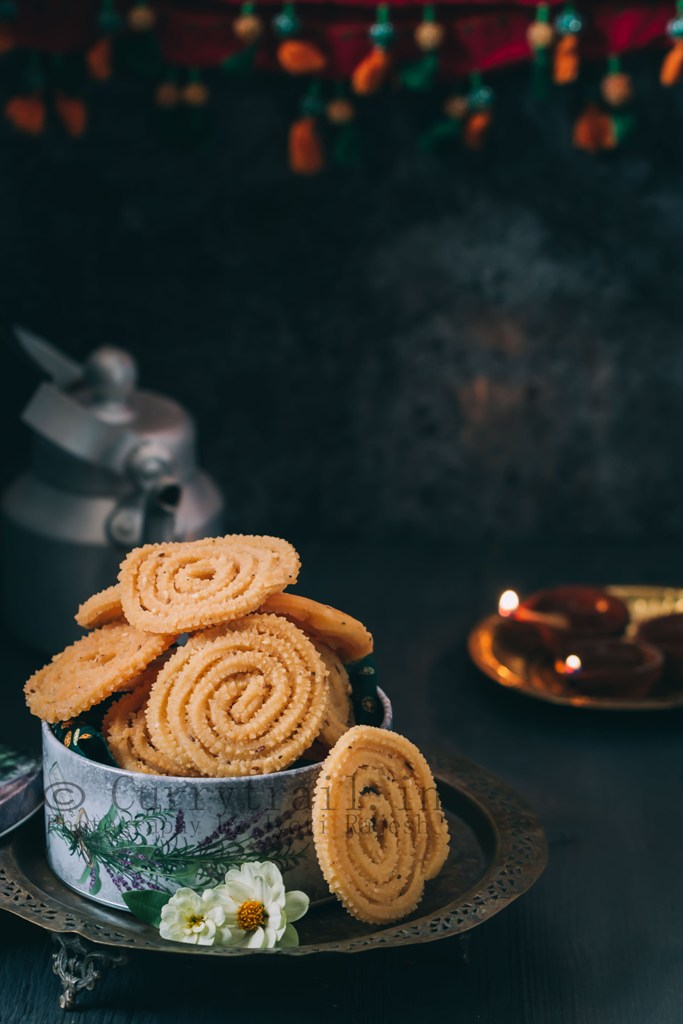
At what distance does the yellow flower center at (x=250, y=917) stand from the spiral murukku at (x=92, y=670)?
163 millimetres

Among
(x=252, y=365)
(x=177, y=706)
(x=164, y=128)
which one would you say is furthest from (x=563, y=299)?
(x=177, y=706)

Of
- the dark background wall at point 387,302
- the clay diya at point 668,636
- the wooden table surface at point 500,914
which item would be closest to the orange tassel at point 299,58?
the dark background wall at point 387,302

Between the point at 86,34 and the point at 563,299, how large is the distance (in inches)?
26.0

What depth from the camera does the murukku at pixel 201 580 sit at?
873mm

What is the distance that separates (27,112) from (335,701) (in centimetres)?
85

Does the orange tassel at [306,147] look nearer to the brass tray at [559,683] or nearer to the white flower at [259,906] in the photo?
the brass tray at [559,683]

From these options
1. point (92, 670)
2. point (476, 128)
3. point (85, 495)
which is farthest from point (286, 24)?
point (92, 670)

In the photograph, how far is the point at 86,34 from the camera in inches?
57.6

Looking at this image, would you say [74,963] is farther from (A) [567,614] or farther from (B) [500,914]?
(A) [567,614]

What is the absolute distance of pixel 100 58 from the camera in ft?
4.74

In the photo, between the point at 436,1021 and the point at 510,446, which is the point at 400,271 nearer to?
the point at 510,446

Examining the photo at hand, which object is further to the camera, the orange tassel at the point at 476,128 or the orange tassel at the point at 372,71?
the orange tassel at the point at 476,128

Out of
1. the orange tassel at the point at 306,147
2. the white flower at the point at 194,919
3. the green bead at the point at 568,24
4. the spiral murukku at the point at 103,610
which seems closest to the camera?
the white flower at the point at 194,919

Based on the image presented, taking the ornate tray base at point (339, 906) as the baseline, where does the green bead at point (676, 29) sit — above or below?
above
